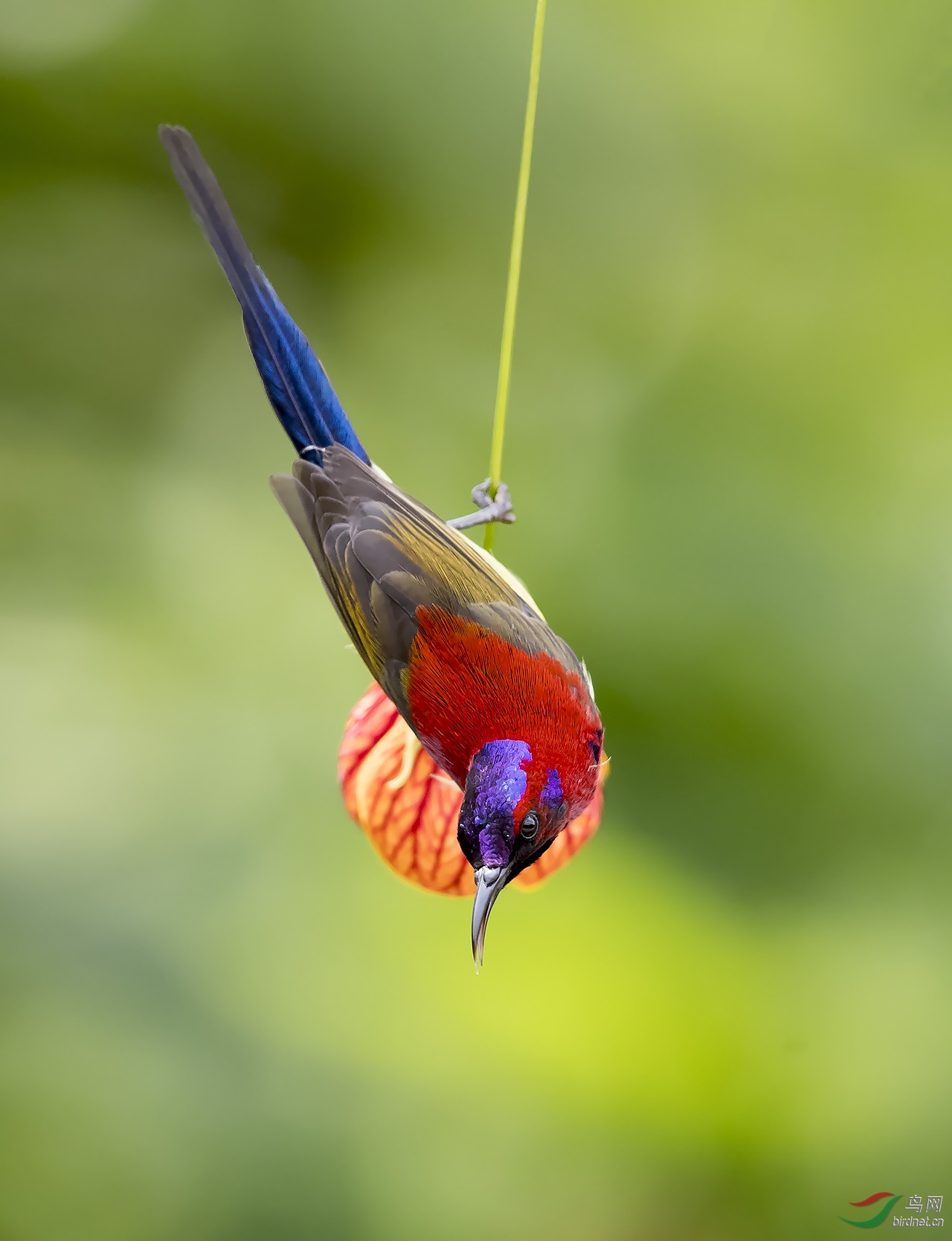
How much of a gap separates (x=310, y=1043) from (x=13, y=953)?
0.57 metres

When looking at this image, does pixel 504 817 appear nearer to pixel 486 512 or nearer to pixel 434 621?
pixel 434 621

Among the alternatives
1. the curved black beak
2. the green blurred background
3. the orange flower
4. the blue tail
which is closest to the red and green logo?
the green blurred background

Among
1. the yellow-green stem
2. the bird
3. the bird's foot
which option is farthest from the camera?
the bird's foot

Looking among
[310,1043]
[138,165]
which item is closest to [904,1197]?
[310,1043]

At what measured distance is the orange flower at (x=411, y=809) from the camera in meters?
1.13

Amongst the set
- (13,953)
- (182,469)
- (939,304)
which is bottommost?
(13,953)

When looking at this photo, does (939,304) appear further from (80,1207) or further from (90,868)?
(80,1207)

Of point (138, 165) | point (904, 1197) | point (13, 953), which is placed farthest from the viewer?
point (138, 165)

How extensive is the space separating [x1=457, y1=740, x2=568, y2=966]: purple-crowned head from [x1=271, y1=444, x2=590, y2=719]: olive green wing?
171mm

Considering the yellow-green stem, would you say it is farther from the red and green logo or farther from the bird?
the red and green logo

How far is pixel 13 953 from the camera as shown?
1967mm

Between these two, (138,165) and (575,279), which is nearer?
(575,279)

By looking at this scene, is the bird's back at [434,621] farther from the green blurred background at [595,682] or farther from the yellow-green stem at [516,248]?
the green blurred background at [595,682]

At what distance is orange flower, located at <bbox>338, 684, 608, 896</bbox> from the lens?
1128mm
